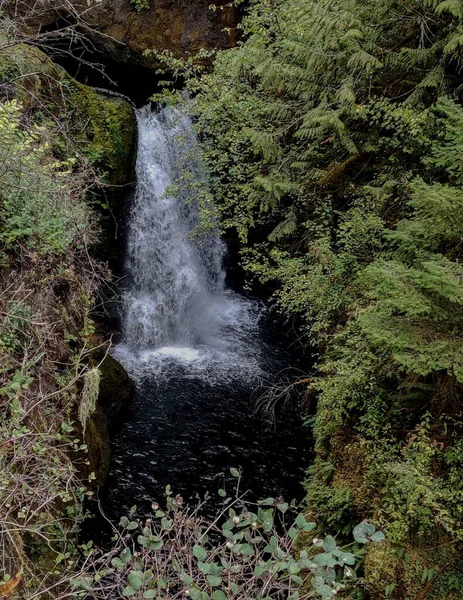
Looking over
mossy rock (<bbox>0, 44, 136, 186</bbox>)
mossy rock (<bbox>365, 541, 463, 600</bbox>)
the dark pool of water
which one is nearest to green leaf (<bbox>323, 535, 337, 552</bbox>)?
mossy rock (<bbox>365, 541, 463, 600</bbox>)

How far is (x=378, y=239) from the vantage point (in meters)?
5.52

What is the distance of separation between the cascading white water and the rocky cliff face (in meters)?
1.78

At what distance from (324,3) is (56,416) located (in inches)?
216

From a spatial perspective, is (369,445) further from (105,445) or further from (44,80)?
(44,80)

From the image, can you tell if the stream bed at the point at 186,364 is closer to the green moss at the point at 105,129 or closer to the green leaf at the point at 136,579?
the green moss at the point at 105,129

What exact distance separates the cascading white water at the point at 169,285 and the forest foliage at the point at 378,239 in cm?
272

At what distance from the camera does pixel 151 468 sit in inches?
272

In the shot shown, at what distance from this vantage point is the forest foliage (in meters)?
3.78

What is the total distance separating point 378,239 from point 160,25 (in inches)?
368

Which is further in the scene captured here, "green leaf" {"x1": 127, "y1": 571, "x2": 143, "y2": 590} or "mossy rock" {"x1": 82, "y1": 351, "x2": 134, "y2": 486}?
"mossy rock" {"x1": 82, "y1": 351, "x2": 134, "y2": 486}

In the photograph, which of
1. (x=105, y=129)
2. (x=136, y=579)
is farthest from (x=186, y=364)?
(x=136, y=579)

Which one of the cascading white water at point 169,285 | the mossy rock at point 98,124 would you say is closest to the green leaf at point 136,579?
the mossy rock at point 98,124

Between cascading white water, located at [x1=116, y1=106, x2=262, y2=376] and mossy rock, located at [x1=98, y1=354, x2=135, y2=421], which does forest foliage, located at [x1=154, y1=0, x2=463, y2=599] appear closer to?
cascading white water, located at [x1=116, y1=106, x2=262, y2=376]

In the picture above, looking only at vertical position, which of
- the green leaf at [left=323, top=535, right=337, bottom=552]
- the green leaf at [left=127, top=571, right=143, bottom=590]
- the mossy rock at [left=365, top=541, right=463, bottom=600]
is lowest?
the mossy rock at [left=365, top=541, right=463, bottom=600]
